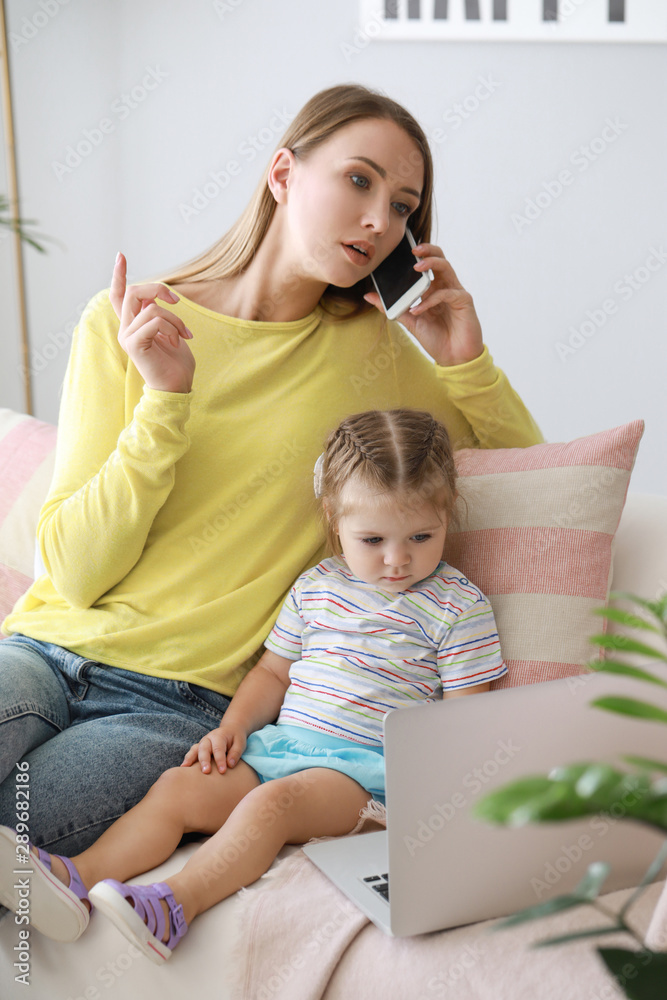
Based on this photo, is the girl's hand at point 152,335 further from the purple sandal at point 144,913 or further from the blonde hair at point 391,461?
the purple sandal at point 144,913

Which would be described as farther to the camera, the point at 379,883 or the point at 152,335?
the point at 152,335

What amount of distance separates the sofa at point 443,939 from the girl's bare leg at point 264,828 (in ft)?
0.06

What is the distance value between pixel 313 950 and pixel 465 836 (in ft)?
0.65

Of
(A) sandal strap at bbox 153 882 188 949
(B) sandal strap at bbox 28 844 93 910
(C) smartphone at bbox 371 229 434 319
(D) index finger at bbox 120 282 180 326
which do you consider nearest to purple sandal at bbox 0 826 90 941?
(B) sandal strap at bbox 28 844 93 910

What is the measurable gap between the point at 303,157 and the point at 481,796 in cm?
92

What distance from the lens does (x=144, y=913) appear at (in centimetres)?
84

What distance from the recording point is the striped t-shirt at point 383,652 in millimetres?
1102

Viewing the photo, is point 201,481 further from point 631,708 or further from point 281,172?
point 631,708

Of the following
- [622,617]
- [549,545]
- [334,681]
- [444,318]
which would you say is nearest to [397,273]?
[444,318]

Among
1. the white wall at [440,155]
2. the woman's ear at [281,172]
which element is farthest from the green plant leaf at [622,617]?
the white wall at [440,155]

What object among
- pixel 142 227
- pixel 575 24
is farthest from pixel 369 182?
pixel 142 227

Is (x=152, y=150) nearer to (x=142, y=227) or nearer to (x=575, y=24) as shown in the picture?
(x=142, y=227)

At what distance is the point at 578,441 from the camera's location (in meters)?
1.19

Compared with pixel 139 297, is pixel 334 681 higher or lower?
lower
